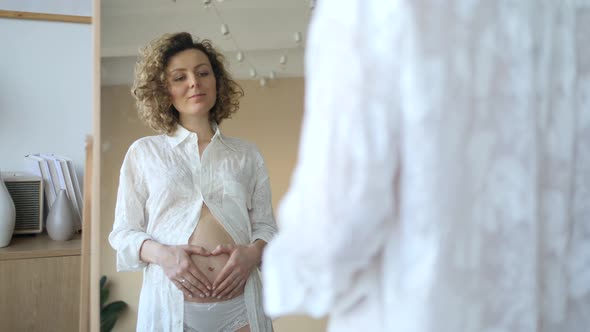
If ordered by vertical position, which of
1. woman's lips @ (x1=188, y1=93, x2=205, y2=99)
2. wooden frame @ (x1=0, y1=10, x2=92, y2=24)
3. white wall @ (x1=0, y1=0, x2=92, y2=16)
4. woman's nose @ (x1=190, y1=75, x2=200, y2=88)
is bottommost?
woman's lips @ (x1=188, y1=93, x2=205, y2=99)

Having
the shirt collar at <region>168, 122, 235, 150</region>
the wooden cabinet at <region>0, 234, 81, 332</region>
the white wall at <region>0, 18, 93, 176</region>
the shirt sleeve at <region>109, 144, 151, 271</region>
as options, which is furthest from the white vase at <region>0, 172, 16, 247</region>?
the shirt collar at <region>168, 122, 235, 150</region>

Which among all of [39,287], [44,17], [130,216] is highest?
[44,17]

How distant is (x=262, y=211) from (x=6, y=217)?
1.27m

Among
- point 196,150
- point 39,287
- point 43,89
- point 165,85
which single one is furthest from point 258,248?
point 43,89

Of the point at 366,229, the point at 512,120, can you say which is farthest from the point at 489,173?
the point at 366,229

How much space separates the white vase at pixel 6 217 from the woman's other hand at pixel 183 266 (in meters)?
1.05

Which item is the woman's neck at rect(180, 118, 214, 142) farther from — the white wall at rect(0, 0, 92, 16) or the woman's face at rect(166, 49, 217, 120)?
the white wall at rect(0, 0, 92, 16)

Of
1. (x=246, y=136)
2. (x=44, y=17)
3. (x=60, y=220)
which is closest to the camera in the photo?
(x=246, y=136)

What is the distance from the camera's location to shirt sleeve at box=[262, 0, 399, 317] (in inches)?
27.2

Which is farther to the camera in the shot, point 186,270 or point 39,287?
point 39,287

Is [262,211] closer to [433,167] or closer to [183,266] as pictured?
[183,266]

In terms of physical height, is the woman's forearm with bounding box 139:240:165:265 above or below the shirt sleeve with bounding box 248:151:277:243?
below

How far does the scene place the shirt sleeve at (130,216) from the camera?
1596 mm

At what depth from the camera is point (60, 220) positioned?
7.97 ft
